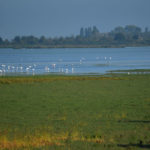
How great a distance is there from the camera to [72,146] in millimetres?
12633

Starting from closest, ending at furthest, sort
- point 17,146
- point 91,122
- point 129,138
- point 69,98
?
point 17,146, point 129,138, point 91,122, point 69,98

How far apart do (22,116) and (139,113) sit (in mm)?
5098

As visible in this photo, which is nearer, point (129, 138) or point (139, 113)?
point (129, 138)

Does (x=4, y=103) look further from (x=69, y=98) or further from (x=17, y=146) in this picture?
(x=17, y=146)

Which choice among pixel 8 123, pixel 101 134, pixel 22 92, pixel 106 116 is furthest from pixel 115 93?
pixel 101 134

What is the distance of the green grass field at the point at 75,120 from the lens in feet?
43.1

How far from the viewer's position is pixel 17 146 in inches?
496

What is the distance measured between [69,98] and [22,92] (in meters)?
5.03

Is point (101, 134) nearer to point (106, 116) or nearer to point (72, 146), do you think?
point (72, 146)

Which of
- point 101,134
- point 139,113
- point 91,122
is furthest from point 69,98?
point 101,134

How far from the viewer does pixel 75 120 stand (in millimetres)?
18625

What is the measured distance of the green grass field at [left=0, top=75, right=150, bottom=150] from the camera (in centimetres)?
1312

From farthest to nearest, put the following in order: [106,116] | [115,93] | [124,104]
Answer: [115,93]
[124,104]
[106,116]

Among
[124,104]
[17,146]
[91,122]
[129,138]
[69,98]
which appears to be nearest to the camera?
[17,146]
